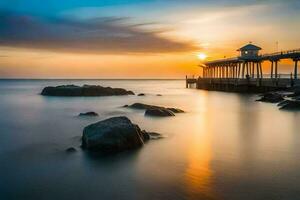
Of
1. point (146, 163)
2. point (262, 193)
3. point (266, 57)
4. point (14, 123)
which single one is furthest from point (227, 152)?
point (266, 57)

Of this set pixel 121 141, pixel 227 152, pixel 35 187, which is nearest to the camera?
pixel 35 187

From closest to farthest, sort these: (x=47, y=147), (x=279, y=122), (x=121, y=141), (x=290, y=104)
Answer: (x=121, y=141) → (x=47, y=147) → (x=279, y=122) → (x=290, y=104)

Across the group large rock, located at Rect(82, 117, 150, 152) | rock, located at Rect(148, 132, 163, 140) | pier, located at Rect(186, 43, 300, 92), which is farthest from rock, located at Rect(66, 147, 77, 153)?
pier, located at Rect(186, 43, 300, 92)

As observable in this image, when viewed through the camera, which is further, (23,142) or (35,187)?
(23,142)

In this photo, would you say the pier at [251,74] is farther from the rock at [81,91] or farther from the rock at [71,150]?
the rock at [71,150]

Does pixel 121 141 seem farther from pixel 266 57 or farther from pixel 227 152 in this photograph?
pixel 266 57

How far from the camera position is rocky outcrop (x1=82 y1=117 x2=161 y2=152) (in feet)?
52.8

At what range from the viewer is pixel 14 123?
3095cm

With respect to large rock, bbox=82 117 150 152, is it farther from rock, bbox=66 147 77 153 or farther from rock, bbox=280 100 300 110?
rock, bbox=280 100 300 110

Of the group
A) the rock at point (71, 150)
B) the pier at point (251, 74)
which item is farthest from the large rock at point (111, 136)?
the pier at point (251, 74)

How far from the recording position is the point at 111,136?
1619 cm

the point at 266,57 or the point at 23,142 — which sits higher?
the point at 266,57

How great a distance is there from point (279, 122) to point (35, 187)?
20715mm

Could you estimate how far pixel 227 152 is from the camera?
57.9 feet
